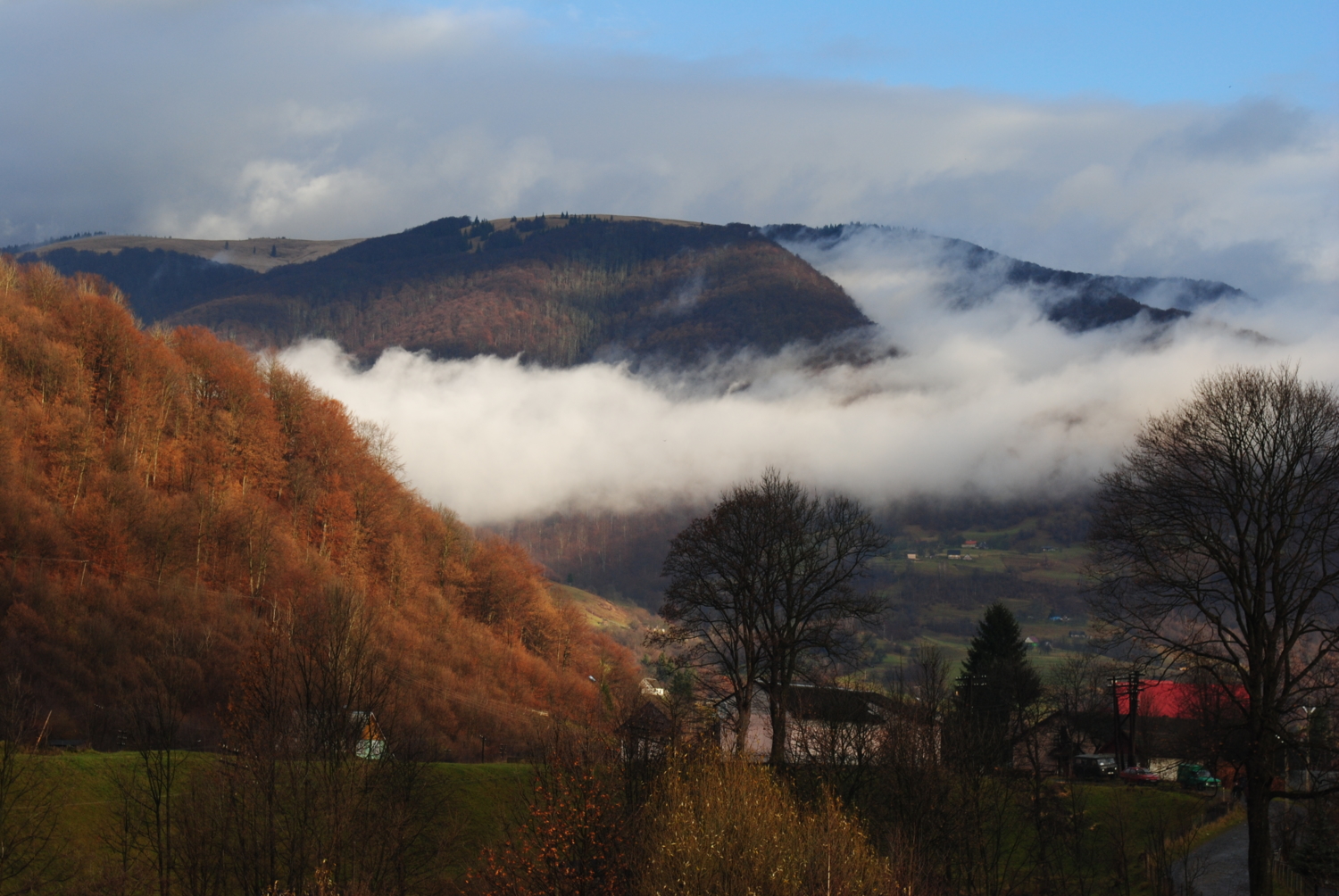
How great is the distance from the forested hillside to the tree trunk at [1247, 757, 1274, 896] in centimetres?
3819

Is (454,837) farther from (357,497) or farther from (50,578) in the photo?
(357,497)

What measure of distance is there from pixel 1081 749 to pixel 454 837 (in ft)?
209

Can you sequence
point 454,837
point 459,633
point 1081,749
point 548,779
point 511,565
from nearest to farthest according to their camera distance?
point 548,779, point 454,837, point 1081,749, point 459,633, point 511,565

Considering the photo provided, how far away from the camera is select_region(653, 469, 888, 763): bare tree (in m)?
53.3

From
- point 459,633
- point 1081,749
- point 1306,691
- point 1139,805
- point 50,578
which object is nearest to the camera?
point 1306,691

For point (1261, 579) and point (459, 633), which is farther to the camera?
point (459, 633)

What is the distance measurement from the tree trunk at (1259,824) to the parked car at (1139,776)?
4354cm

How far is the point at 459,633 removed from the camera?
4884 inches

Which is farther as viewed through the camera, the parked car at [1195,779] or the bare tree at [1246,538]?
the parked car at [1195,779]

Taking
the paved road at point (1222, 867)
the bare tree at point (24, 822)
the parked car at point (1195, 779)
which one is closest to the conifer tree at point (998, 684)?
the parked car at point (1195, 779)

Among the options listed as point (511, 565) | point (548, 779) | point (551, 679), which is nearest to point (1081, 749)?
point (551, 679)

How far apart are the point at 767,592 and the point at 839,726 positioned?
8360 millimetres

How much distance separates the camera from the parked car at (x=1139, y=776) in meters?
72.2

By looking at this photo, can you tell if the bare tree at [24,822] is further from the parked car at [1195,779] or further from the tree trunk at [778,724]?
the parked car at [1195,779]
